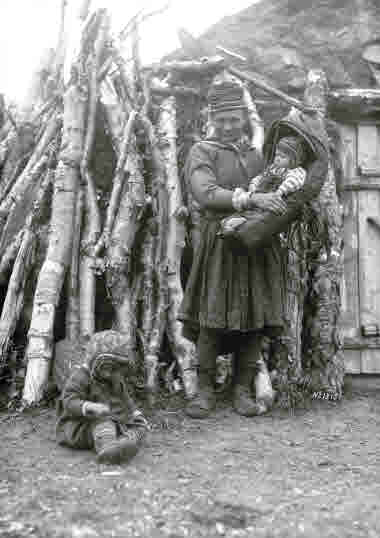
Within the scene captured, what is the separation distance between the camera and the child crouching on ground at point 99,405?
9.07 feet

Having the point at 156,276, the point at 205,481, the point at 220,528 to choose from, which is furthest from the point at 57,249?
the point at 220,528

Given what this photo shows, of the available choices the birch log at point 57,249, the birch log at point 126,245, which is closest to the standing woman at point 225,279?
the birch log at point 126,245

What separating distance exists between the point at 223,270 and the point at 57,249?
1.32m

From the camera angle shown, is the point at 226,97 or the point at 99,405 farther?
the point at 226,97

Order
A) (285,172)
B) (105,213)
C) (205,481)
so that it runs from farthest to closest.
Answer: (105,213) < (285,172) < (205,481)

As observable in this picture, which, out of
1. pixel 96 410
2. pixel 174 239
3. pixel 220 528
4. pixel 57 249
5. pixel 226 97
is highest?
pixel 226 97

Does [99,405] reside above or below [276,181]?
below

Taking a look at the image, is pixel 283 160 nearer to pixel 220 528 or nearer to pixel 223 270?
pixel 223 270

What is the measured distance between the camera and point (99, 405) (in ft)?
9.12

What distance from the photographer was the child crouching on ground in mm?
2766

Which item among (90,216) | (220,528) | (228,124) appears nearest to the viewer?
(220,528)

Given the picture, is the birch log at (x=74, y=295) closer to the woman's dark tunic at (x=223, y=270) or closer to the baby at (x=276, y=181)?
the woman's dark tunic at (x=223, y=270)

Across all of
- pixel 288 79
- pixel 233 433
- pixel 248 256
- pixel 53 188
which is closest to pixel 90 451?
pixel 233 433

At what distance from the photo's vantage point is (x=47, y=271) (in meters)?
3.89
